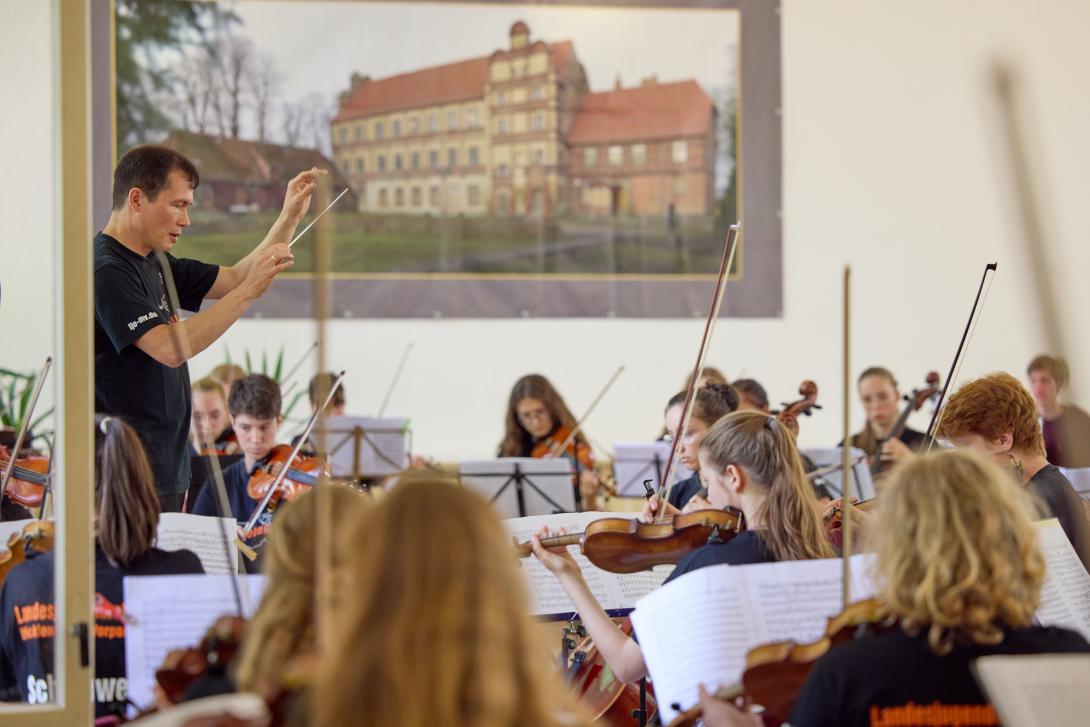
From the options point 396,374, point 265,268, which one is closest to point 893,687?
point 265,268

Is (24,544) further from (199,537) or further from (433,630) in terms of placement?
(433,630)

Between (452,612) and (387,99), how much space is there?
5506 mm

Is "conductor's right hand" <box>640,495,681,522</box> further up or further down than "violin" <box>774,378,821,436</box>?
further down

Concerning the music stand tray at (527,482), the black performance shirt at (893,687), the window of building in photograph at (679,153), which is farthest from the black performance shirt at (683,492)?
the window of building in photograph at (679,153)

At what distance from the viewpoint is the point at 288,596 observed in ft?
4.82

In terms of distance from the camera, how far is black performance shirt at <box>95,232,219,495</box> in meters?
2.54

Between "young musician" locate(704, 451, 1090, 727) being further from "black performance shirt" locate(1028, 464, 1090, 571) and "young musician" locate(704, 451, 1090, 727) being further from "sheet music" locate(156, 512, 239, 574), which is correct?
"sheet music" locate(156, 512, 239, 574)

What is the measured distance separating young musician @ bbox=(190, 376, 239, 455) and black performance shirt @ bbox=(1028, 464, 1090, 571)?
2988 millimetres

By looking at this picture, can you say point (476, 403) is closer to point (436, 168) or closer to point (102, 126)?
point (436, 168)

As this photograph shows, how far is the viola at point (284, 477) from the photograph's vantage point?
370 centimetres

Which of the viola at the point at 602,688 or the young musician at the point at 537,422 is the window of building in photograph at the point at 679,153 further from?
the viola at the point at 602,688

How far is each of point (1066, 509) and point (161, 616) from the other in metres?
1.86

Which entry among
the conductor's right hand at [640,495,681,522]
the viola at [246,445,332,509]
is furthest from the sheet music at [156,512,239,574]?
the viola at [246,445,332,509]

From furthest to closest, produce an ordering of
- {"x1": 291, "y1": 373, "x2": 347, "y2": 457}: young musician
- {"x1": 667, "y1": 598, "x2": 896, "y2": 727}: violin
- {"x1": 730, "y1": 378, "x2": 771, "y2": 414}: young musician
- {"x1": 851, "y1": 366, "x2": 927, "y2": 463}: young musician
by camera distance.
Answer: {"x1": 851, "y1": 366, "x2": 927, "y2": 463}: young musician
{"x1": 730, "y1": 378, "x2": 771, "y2": 414}: young musician
{"x1": 291, "y1": 373, "x2": 347, "y2": 457}: young musician
{"x1": 667, "y1": 598, "x2": 896, "y2": 727}: violin
